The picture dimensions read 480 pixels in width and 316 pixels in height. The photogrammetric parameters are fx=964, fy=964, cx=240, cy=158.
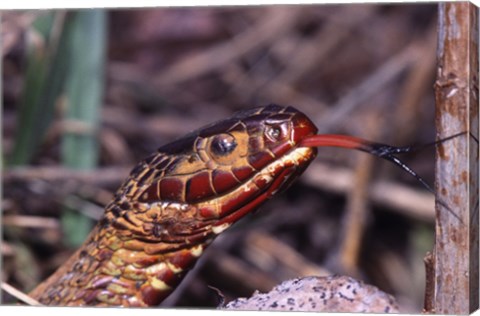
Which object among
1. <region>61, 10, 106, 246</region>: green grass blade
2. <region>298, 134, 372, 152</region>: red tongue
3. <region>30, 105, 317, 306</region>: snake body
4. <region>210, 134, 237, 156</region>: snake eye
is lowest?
<region>30, 105, 317, 306</region>: snake body

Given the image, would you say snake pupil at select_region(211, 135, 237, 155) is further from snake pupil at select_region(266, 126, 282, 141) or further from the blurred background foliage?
the blurred background foliage

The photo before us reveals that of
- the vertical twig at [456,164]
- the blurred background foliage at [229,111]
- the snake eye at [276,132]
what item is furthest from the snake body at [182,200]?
the blurred background foliage at [229,111]

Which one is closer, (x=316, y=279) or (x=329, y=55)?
(x=316, y=279)

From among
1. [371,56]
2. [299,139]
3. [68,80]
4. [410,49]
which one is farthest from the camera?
[371,56]

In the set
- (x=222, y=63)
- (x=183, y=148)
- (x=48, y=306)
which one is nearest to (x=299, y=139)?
(x=183, y=148)

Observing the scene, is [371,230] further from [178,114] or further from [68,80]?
[68,80]

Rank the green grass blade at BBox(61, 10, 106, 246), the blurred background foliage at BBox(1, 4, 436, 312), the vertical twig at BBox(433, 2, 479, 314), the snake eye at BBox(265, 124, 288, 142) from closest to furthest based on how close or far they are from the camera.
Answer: the snake eye at BBox(265, 124, 288, 142)
the vertical twig at BBox(433, 2, 479, 314)
the blurred background foliage at BBox(1, 4, 436, 312)
the green grass blade at BBox(61, 10, 106, 246)

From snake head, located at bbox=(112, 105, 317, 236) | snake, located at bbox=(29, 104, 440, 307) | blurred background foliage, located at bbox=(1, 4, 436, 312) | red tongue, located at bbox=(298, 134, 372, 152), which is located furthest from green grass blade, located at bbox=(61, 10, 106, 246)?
red tongue, located at bbox=(298, 134, 372, 152)
